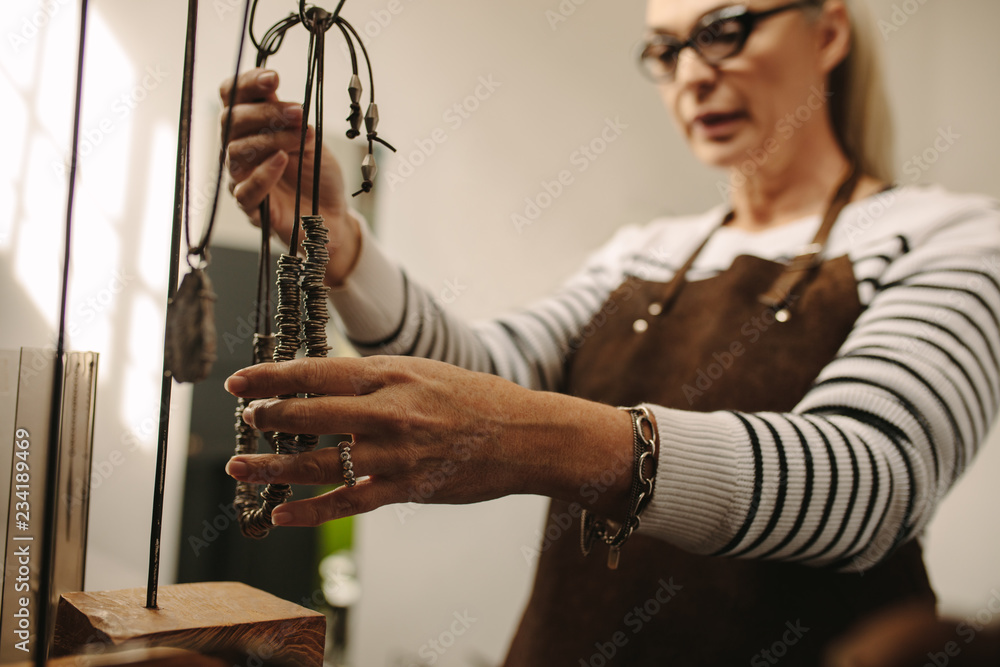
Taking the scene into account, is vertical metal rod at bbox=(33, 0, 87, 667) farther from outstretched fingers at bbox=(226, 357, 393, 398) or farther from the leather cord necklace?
the leather cord necklace

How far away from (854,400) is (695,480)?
25 centimetres

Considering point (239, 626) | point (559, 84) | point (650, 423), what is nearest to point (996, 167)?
point (559, 84)

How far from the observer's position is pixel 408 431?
0.45m

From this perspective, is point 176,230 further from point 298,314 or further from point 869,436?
point 869,436

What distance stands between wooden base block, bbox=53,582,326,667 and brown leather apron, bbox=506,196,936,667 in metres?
0.57

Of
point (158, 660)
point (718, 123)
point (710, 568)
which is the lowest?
point (710, 568)

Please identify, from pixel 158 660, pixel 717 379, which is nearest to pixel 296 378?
pixel 158 660

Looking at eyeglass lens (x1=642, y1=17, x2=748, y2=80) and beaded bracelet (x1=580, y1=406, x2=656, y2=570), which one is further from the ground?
eyeglass lens (x1=642, y1=17, x2=748, y2=80)

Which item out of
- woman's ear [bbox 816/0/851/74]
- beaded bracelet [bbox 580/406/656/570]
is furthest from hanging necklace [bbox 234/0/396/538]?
woman's ear [bbox 816/0/851/74]

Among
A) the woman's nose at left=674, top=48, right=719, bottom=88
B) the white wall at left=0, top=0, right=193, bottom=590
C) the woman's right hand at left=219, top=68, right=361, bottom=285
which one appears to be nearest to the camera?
the woman's right hand at left=219, top=68, right=361, bottom=285

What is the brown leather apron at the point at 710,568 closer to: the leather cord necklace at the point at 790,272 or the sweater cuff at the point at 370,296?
the leather cord necklace at the point at 790,272

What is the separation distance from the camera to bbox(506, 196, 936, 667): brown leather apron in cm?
87

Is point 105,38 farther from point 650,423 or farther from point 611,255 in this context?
point 650,423

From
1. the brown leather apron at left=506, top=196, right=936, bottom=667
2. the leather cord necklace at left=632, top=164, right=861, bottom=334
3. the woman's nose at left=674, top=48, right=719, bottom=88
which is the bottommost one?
the brown leather apron at left=506, top=196, right=936, bottom=667
